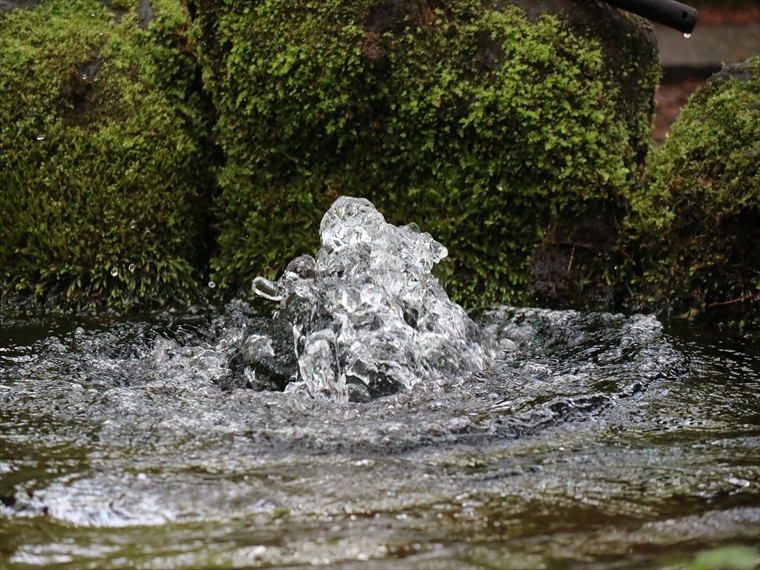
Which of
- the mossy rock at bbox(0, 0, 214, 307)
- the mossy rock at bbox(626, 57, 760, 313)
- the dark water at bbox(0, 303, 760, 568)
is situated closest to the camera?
the dark water at bbox(0, 303, 760, 568)

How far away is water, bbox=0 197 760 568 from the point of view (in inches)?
79.7

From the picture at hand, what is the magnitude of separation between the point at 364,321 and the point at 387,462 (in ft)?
3.77

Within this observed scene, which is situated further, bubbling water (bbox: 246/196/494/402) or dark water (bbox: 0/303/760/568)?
bubbling water (bbox: 246/196/494/402)

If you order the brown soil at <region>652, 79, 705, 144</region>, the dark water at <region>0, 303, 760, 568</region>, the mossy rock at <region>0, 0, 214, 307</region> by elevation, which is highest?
the brown soil at <region>652, 79, 705, 144</region>

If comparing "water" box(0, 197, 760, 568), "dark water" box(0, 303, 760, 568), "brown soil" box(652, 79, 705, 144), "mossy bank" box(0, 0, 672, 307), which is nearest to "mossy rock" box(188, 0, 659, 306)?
"mossy bank" box(0, 0, 672, 307)

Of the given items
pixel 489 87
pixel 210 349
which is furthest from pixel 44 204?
pixel 489 87

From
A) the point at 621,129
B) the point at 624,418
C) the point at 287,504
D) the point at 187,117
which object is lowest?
the point at 287,504

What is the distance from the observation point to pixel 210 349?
12.6ft

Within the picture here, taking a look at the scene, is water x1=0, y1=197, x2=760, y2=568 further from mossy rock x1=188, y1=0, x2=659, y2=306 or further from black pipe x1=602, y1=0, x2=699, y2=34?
black pipe x1=602, y1=0, x2=699, y2=34

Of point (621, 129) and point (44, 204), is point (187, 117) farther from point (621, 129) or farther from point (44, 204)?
point (621, 129)

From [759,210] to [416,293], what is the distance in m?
1.73

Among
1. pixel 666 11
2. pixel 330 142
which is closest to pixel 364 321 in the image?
pixel 330 142

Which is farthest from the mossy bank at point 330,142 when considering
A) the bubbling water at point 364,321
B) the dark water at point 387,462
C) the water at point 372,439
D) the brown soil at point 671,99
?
the brown soil at point 671,99

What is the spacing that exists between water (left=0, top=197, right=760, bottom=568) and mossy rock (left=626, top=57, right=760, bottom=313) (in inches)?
14.8
